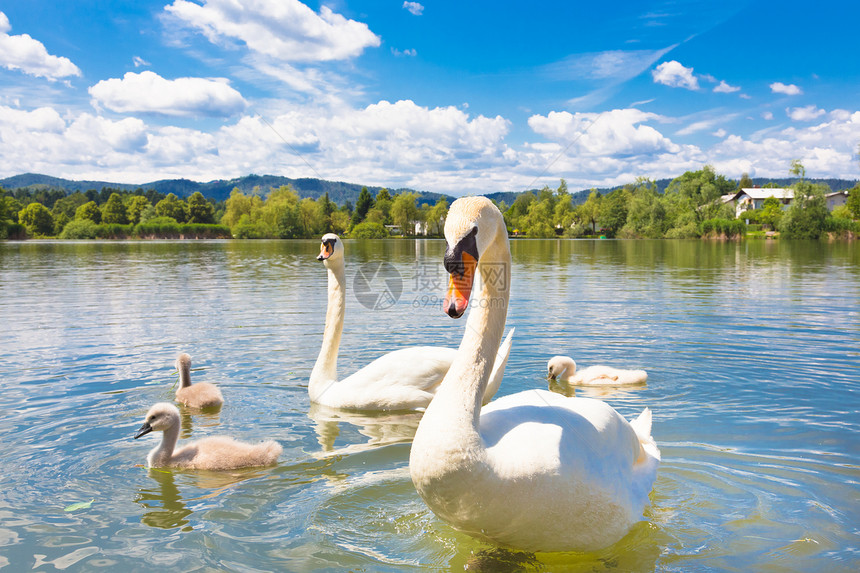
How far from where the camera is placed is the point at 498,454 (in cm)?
332

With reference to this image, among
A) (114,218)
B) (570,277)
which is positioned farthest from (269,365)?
(114,218)

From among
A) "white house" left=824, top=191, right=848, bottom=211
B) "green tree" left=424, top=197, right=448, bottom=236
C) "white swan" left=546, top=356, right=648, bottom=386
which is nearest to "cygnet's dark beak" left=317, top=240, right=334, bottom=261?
"green tree" left=424, top=197, right=448, bottom=236

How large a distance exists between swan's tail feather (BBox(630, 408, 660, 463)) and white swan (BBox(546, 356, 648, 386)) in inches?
120

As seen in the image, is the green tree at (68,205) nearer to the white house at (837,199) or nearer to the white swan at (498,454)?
the white swan at (498,454)

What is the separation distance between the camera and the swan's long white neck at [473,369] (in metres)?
3.24

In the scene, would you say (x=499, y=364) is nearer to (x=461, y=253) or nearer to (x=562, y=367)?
(x=562, y=367)

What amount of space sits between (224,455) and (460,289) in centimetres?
380

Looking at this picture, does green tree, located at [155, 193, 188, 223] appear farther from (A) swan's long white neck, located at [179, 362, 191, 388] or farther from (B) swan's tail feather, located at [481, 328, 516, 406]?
(B) swan's tail feather, located at [481, 328, 516, 406]

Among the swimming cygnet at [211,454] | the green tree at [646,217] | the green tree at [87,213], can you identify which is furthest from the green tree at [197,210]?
the swimming cygnet at [211,454]

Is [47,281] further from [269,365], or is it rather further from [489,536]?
[489,536]

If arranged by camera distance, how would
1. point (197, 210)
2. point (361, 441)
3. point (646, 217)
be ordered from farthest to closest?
point (197, 210) → point (646, 217) → point (361, 441)

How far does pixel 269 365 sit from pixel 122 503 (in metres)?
4.58

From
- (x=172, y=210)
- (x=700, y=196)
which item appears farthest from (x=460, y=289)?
(x=172, y=210)

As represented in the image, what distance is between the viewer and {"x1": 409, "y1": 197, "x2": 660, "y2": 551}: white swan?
3203 millimetres
